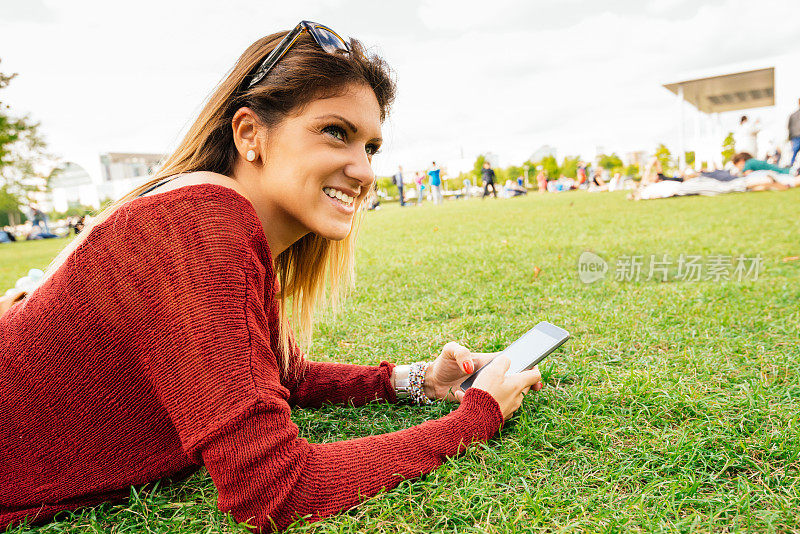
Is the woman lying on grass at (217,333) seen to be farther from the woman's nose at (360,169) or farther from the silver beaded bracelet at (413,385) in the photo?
the silver beaded bracelet at (413,385)

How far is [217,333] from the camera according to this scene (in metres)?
1.21

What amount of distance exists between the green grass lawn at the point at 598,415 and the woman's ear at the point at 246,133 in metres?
1.02

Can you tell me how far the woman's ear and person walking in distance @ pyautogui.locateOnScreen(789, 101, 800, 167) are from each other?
16632 millimetres

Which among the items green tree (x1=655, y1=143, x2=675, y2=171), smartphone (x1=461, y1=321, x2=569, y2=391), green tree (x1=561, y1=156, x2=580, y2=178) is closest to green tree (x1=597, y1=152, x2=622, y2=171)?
green tree (x1=561, y1=156, x2=580, y2=178)

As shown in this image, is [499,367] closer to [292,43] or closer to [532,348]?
[532,348]

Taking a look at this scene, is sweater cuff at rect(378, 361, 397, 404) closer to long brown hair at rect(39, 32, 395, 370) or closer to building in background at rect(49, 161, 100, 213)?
long brown hair at rect(39, 32, 395, 370)

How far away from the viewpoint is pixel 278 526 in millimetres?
1341

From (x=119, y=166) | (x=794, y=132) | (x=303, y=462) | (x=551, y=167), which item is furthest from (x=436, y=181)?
(x=119, y=166)

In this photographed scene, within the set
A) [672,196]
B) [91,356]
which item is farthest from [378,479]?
[672,196]

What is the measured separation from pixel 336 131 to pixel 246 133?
0.26 meters

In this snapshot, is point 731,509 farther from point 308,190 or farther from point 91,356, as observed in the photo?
point 91,356

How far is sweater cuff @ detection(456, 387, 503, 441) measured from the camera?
1.69 m

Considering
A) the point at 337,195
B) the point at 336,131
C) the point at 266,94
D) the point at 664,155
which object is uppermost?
Result: the point at 664,155

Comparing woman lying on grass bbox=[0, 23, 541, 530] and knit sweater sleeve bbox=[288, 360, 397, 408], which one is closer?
woman lying on grass bbox=[0, 23, 541, 530]
